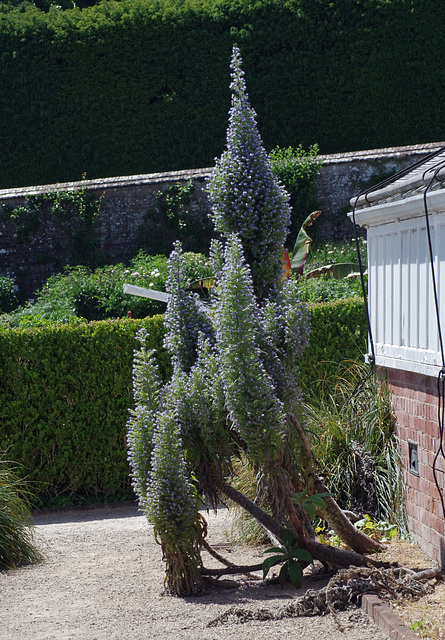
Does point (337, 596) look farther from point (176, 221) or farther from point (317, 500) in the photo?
point (176, 221)

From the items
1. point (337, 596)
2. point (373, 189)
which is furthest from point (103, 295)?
point (337, 596)

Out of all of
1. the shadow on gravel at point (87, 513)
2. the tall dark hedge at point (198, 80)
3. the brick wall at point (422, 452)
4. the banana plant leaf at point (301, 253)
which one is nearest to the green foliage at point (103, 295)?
the banana plant leaf at point (301, 253)

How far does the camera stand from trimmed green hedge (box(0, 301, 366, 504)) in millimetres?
8188

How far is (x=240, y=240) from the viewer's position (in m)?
4.76

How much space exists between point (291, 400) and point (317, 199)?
9879mm

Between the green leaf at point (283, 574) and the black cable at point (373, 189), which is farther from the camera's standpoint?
the black cable at point (373, 189)

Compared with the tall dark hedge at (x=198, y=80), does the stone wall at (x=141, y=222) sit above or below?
below

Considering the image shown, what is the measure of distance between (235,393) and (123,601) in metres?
1.59

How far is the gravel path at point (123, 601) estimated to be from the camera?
401 centimetres

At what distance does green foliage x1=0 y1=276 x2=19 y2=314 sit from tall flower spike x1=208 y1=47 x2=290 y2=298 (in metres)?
8.96

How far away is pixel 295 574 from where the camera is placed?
4586 mm

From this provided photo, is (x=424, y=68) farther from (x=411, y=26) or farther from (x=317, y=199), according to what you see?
(x=317, y=199)

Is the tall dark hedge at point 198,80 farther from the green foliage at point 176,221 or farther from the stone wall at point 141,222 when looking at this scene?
the green foliage at point 176,221

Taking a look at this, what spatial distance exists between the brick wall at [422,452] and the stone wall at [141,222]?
8.68 meters
